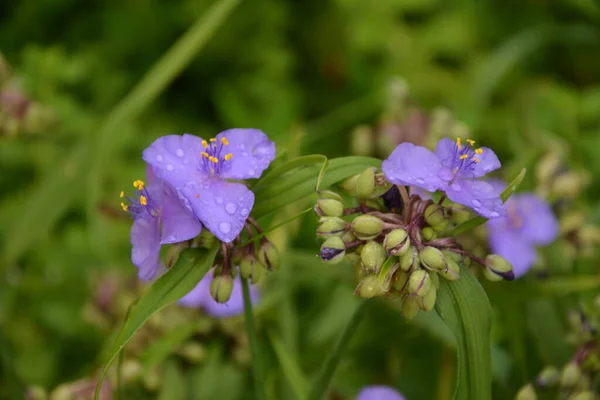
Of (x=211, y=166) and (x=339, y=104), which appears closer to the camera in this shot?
(x=211, y=166)

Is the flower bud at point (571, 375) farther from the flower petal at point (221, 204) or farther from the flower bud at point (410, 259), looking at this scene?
the flower petal at point (221, 204)

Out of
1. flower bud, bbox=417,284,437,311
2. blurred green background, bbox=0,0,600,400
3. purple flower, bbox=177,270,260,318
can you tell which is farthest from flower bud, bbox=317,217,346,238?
purple flower, bbox=177,270,260,318

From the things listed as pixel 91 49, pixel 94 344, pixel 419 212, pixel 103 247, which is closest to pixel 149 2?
pixel 91 49

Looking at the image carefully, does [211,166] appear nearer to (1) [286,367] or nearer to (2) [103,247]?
(1) [286,367]

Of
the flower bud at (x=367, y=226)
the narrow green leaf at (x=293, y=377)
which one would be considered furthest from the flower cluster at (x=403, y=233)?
the narrow green leaf at (x=293, y=377)

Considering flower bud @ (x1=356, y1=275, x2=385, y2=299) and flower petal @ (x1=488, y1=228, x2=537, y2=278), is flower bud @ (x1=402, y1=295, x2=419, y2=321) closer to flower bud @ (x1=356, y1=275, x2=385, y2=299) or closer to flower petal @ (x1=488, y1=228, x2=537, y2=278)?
flower bud @ (x1=356, y1=275, x2=385, y2=299)

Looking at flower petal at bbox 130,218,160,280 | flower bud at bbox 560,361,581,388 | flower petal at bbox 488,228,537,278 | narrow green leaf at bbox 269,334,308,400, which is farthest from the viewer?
flower petal at bbox 488,228,537,278
